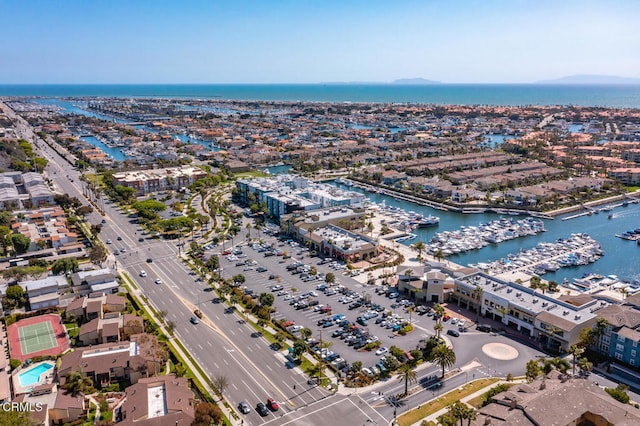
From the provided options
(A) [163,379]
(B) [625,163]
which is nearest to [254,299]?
(A) [163,379]

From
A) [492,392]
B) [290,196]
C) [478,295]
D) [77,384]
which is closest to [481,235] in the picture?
[478,295]

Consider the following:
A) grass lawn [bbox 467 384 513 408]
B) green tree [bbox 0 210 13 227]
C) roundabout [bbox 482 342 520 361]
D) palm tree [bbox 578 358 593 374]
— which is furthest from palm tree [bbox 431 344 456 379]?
green tree [bbox 0 210 13 227]

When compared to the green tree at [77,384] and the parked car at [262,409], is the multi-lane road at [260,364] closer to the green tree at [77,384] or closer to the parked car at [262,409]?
the parked car at [262,409]

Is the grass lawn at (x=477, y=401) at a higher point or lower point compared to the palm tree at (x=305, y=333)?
lower

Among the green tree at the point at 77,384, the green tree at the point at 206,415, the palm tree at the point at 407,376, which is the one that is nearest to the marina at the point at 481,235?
the palm tree at the point at 407,376

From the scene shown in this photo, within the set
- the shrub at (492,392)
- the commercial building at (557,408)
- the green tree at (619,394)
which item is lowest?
the shrub at (492,392)

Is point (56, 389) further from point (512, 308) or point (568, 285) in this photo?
point (568, 285)
